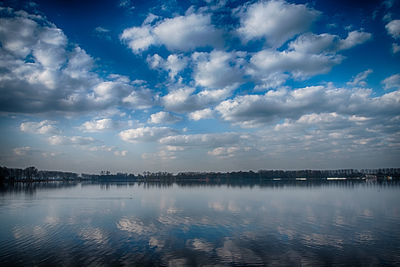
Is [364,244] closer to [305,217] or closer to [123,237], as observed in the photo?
[305,217]

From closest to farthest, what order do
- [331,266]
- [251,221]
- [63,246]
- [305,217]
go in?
[331,266] → [63,246] → [251,221] → [305,217]

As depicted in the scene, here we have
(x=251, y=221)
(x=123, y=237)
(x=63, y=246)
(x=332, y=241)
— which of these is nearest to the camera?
(x=63, y=246)

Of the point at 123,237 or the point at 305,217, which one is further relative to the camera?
the point at 305,217

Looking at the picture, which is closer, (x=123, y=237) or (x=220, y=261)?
(x=220, y=261)

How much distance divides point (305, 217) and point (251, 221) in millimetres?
7870

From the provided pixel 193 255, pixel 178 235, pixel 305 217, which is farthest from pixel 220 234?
pixel 305 217

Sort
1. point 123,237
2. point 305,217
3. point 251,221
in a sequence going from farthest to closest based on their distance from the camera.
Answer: point 305,217 → point 251,221 → point 123,237

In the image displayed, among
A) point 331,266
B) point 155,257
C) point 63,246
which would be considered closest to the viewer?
point 331,266

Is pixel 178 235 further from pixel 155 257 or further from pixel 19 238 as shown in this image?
pixel 19 238

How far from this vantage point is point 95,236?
2295 cm

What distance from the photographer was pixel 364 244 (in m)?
20.3

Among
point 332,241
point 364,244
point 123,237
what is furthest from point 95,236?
point 364,244

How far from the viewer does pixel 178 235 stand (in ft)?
76.7

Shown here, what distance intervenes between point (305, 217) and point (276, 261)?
18.9 metres
